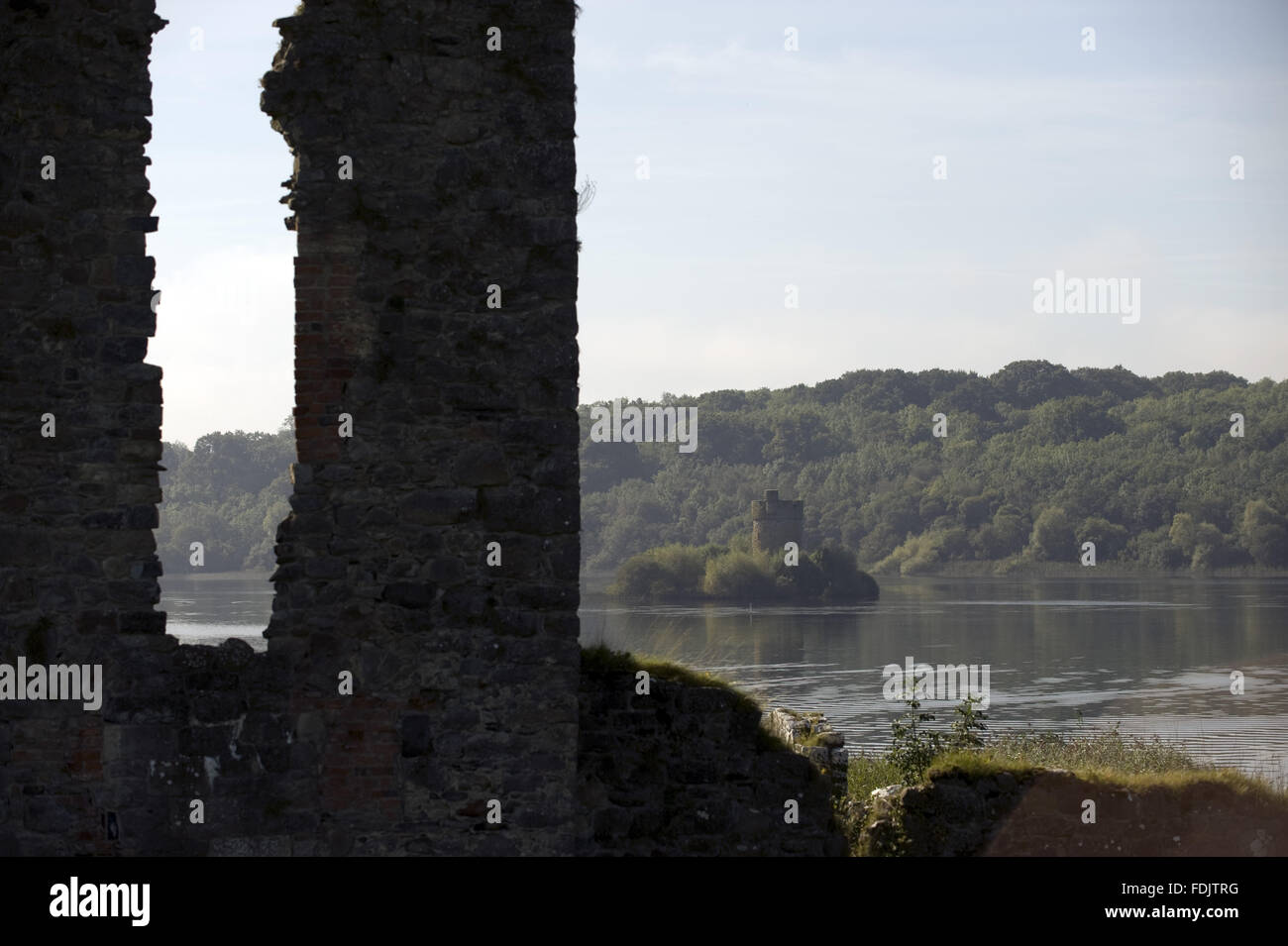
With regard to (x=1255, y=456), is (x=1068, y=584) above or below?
below

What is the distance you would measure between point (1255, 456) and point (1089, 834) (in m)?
100

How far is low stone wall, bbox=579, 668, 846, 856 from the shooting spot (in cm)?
678

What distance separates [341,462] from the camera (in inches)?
245

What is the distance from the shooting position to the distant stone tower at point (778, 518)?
7125 centimetres

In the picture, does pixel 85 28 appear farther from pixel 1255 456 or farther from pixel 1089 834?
pixel 1255 456

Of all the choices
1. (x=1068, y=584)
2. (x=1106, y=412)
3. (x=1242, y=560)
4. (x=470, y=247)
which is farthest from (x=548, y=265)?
(x=1106, y=412)

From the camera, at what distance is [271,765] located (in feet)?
20.1

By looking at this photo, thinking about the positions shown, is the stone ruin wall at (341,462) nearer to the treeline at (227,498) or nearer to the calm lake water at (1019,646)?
the calm lake water at (1019,646)

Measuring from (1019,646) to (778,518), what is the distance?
65.1 feet

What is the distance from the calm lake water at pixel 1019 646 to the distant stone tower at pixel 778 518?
3879 millimetres

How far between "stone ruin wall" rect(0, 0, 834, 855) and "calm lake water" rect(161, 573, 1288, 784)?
1233mm

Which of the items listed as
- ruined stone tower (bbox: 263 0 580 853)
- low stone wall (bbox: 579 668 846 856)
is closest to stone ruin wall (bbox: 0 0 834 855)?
ruined stone tower (bbox: 263 0 580 853)

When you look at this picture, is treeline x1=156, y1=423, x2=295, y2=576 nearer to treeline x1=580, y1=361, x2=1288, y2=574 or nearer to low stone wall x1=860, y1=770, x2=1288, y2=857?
low stone wall x1=860, y1=770, x2=1288, y2=857
